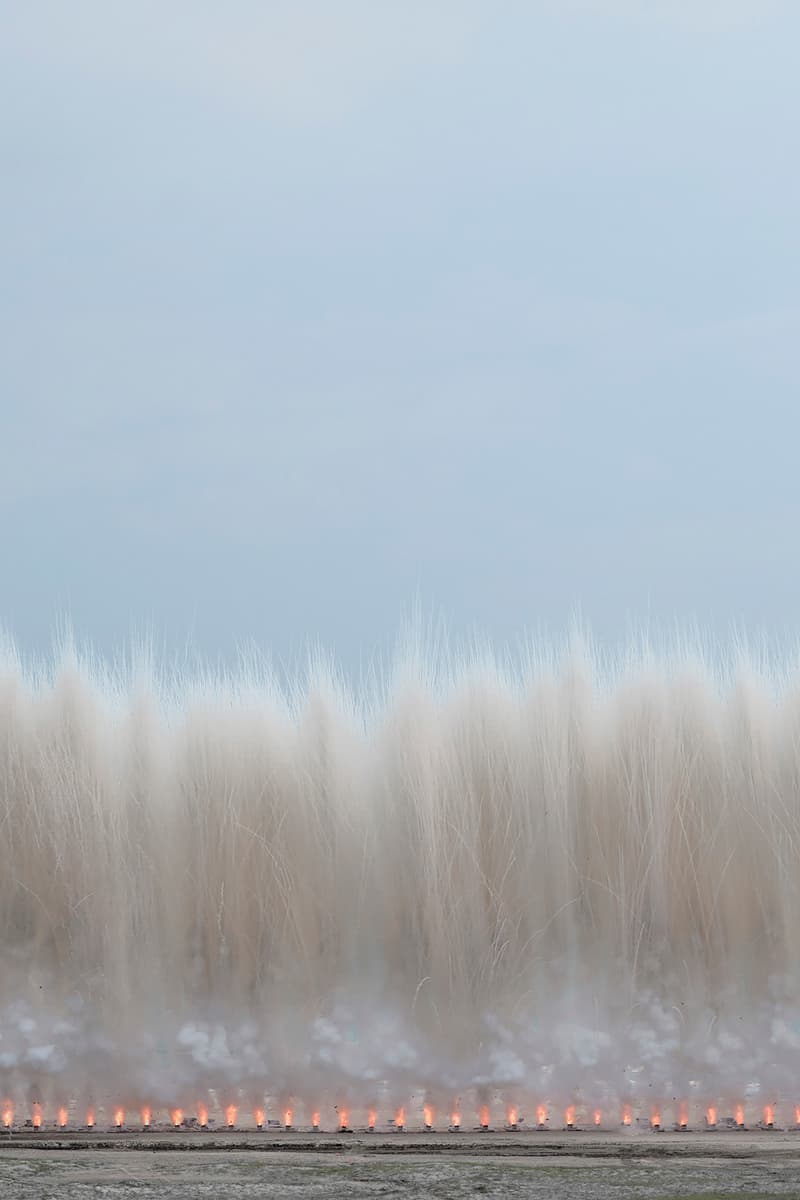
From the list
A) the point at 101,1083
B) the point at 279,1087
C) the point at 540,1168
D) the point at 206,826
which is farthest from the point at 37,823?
the point at 540,1168

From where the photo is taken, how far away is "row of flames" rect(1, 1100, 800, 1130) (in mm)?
4211

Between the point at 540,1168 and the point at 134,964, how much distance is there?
158 centimetres

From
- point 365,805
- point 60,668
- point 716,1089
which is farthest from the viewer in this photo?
point 60,668

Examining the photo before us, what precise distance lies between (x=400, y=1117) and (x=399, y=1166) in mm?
705

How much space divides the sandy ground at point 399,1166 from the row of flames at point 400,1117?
134mm

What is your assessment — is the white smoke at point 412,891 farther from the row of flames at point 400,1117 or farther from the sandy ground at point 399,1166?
the sandy ground at point 399,1166

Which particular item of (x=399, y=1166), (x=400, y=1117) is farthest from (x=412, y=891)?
(x=399, y=1166)

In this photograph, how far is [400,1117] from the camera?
166 inches

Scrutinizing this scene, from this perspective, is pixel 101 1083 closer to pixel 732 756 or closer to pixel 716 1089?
pixel 716 1089

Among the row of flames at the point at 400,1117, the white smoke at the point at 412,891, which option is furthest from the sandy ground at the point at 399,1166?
the white smoke at the point at 412,891

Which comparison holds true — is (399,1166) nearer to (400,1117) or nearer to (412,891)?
(400,1117)

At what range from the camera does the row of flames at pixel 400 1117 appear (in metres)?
4.21

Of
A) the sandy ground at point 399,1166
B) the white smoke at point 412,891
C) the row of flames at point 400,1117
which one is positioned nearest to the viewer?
the sandy ground at point 399,1166

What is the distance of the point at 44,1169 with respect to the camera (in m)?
3.45
